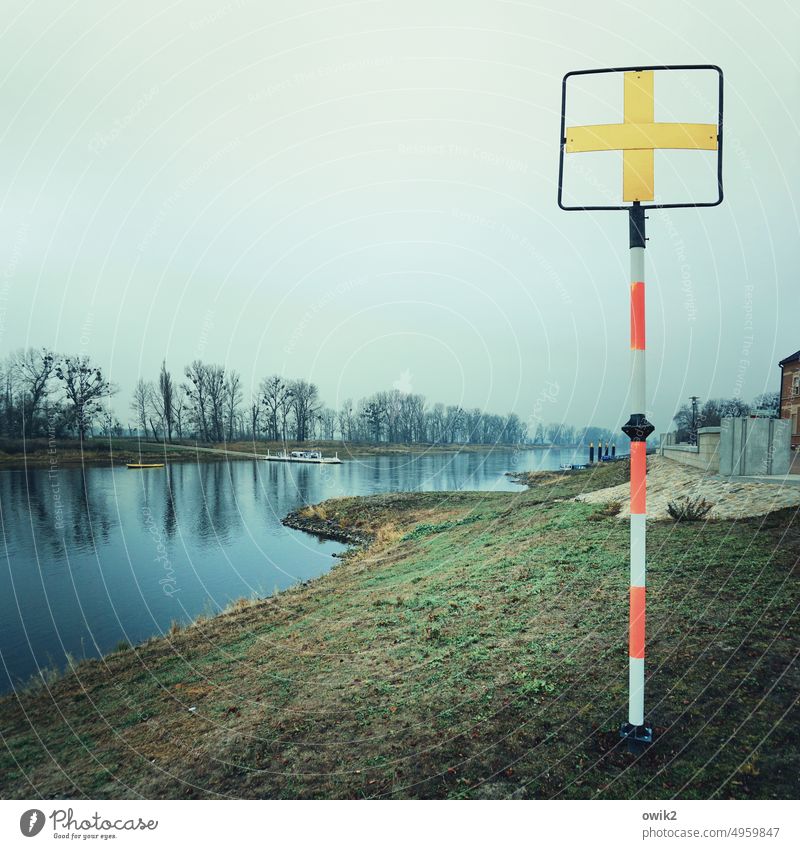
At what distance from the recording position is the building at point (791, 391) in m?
23.2

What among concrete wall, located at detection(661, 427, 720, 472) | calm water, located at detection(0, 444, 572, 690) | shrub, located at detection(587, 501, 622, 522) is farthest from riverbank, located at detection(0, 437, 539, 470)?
concrete wall, located at detection(661, 427, 720, 472)

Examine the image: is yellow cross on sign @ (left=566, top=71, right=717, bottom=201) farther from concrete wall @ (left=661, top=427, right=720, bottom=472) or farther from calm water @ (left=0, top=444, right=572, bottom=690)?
concrete wall @ (left=661, top=427, right=720, bottom=472)

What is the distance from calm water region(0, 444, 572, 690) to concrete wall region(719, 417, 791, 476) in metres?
4.88

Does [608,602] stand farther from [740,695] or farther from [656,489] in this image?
[656,489]

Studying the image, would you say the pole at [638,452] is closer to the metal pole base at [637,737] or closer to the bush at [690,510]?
the metal pole base at [637,737]

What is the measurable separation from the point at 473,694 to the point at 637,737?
107 cm

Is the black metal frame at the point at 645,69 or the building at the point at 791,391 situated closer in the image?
the black metal frame at the point at 645,69

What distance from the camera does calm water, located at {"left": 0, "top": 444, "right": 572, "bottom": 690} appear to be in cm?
895

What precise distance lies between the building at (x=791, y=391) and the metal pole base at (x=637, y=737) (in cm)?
2581

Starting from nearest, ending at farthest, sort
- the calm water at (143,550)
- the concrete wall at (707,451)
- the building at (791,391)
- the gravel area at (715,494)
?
1. the gravel area at (715,494)
2. the calm water at (143,550)
3. the concrete wall at (707,451)
4. the building at (791,391)

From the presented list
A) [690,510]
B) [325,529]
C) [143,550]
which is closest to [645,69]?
[690,510]

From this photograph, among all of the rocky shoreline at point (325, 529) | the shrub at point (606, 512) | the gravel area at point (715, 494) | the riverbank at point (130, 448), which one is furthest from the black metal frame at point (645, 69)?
the rocky shoreline at point (325, 529)
